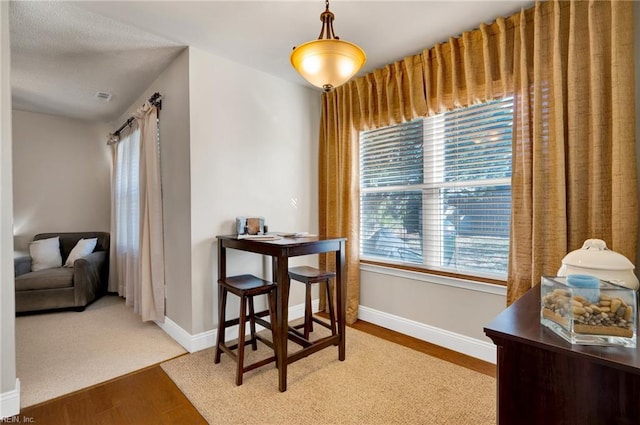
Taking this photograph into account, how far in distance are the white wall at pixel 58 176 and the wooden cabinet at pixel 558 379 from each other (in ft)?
17.9

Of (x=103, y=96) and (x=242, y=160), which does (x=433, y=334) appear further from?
(x=103, y=96)

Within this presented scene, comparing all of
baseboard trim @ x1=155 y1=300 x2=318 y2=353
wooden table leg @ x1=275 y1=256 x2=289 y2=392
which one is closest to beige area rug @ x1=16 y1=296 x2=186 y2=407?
baseboard trim @ x1=155 y1=300 x2=318 y2=353

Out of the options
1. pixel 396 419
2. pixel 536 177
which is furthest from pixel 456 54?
pixel 396 419

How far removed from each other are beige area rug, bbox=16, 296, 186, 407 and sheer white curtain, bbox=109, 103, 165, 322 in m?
0.21

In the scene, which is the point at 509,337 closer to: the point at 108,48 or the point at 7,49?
the point at 7,49

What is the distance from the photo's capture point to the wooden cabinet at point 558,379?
2.62ft

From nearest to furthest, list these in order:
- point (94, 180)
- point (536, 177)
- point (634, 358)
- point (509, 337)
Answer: point (634, 358)
point (509, 337)
point (536, 177)
point (94, 180)

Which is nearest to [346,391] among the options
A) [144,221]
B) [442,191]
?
[442,191]

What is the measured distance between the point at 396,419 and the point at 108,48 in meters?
3.33

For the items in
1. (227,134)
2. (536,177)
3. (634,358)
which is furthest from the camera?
(227,134)

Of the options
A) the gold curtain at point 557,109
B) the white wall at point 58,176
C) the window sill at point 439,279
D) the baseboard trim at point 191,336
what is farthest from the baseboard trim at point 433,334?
the white wall at point 58,176

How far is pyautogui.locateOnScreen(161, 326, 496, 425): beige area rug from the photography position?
1.69m

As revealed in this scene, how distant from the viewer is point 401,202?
2854 millimetres

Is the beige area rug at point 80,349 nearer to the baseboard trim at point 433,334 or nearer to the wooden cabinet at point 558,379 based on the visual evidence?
the baseboard trim at point 433,334
